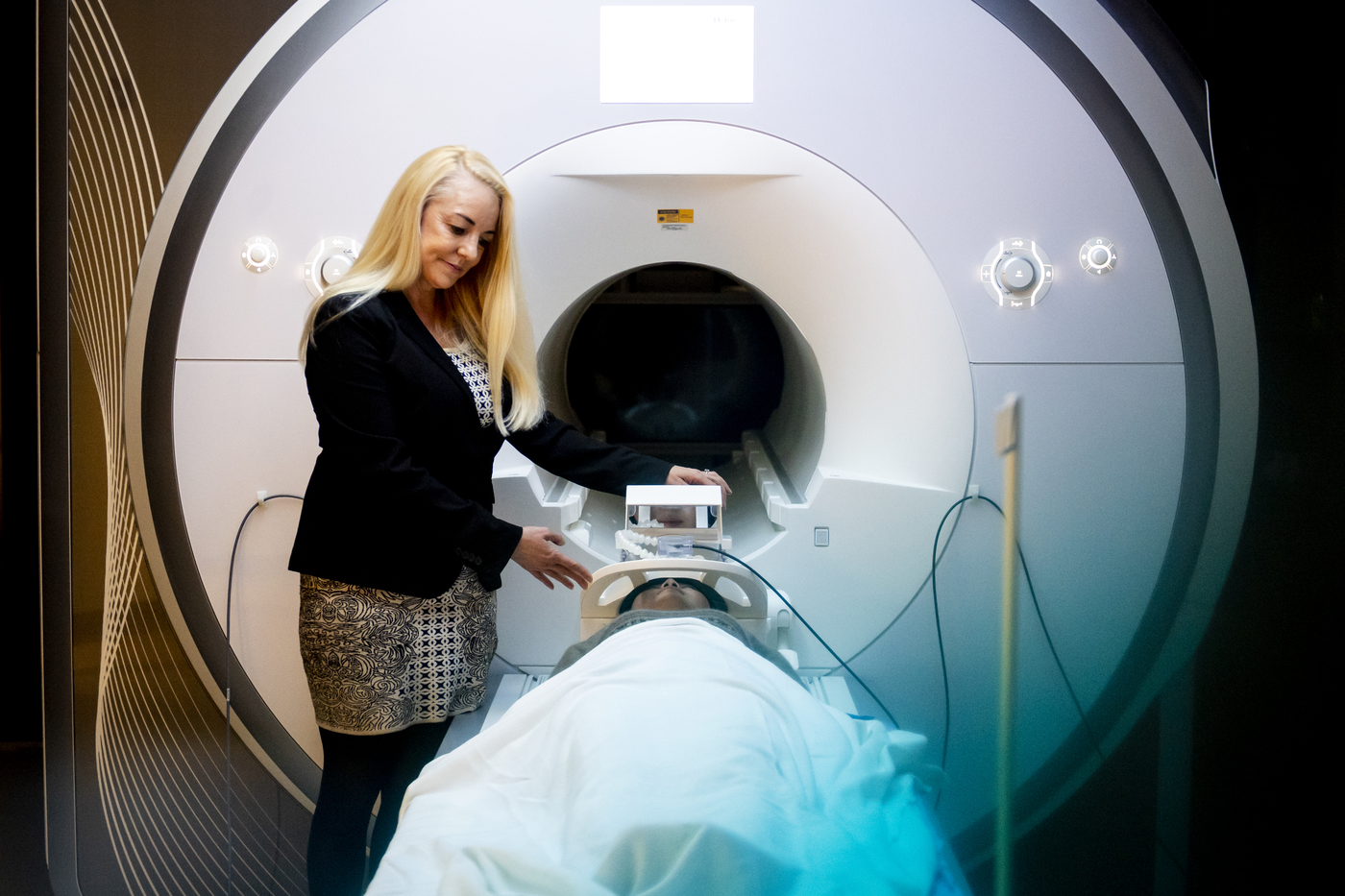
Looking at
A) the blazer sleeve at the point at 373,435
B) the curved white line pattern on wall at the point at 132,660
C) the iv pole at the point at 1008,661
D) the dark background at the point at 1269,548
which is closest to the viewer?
the iv pole at the point at 1008,661

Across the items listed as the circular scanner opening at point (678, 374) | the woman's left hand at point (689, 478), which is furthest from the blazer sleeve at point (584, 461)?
the circular scanner opening at point (678, 374)

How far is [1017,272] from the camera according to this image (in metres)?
1.37

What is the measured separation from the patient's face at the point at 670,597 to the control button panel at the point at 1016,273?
0.64m

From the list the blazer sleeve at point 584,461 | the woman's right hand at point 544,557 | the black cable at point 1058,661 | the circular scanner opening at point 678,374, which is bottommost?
the black cable at point 1058,661

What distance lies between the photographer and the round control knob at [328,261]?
140 cm

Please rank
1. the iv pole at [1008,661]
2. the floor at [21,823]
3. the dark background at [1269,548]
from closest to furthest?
the iv pole at [1008,661], the dark background at [1269,548], the floor at [21,823]

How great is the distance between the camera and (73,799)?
5.02ft

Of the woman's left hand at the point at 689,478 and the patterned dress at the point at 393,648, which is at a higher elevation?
the woman's left hand at the point at 689,478

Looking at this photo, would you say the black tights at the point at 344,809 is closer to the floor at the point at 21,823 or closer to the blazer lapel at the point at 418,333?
the blazer lapel at the point at 418,333

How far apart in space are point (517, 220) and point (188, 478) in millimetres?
646

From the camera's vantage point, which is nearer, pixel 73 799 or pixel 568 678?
pixel 568 678

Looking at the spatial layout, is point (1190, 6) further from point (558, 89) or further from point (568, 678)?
point (568, 678)

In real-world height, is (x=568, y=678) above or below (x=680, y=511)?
below

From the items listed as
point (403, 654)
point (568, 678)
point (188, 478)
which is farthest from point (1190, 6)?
point (188, 478)
